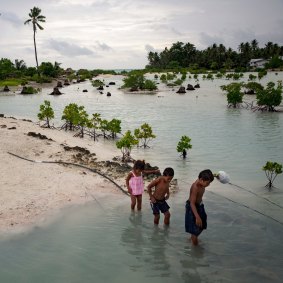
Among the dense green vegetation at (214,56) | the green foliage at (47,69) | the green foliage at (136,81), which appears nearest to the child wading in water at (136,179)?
the green foliage at (136,81)

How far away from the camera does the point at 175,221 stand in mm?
8000

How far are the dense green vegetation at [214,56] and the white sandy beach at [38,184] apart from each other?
9187 cm

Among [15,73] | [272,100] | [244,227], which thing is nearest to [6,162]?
[244,227]

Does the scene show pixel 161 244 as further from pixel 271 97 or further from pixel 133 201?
pixel 271 97

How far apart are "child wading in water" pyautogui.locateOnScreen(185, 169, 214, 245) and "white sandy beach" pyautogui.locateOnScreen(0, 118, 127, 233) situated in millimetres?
3637

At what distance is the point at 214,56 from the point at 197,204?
10498cm

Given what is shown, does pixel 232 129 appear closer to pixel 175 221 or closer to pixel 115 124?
pixel 115 124

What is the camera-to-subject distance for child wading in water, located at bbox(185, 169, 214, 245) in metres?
5.78

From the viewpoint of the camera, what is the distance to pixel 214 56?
10506 centimetres

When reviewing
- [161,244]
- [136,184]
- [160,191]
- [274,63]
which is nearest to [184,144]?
[136,184]

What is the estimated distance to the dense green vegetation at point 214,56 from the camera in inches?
4114

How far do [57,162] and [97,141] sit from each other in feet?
20.6

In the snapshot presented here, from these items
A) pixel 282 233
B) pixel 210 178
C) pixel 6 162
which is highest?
pixel 210 178

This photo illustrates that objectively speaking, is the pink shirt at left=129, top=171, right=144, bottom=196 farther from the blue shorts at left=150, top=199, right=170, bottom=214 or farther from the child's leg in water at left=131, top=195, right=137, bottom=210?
the blue shorts at left=150, top=199, right=170, bottom=214
